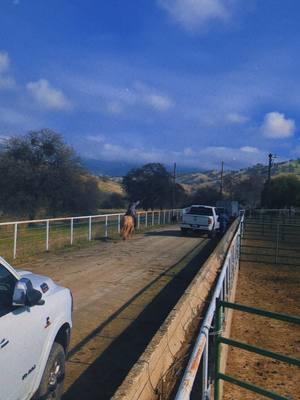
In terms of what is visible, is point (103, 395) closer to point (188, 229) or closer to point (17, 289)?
point (17, 289)

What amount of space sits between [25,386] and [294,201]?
78348mm

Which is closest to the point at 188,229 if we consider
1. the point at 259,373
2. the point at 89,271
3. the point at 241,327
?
the point at 89,271

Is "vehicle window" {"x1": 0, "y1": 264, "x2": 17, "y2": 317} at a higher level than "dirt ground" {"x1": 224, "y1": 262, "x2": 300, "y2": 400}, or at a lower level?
higher

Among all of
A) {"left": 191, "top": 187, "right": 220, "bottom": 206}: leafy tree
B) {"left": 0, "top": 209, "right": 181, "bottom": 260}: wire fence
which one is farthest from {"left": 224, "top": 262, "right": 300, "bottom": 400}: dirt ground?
{"left": 191, "top": 187, "right": 220, "bottom": 206}: leafy tree

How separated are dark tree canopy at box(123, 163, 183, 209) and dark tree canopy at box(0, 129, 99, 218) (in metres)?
24.2

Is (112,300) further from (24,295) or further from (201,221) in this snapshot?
(201,221)

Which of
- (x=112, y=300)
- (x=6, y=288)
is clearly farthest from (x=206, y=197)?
(x=6, y=288)

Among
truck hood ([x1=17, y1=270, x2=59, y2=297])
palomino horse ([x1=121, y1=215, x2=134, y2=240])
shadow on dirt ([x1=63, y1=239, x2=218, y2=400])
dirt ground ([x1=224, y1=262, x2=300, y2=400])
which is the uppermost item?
truck hood ([x1=17, y1=270, x2=59, y2=297])

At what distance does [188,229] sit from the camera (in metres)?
29.3

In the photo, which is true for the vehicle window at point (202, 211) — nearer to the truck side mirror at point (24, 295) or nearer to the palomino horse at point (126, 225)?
the palomino horse at point (126, 225)

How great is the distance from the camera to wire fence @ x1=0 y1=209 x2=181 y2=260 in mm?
16689

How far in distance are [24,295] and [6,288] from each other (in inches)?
17.8

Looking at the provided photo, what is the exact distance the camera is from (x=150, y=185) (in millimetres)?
77312

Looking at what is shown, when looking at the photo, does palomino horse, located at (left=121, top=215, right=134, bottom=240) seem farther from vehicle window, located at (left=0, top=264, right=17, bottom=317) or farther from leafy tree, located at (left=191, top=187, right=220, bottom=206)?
leafy tree, located at (left=191, top=187, right=220, bottom=206)
